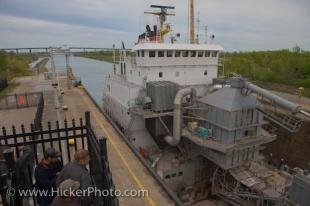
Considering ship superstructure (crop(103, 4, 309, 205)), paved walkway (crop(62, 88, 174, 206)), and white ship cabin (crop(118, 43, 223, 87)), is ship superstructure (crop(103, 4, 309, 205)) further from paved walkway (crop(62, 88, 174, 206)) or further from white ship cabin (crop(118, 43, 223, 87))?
paved walkway (crop(62, 88, 174, 206))

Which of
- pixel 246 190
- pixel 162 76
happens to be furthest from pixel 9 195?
pixel 162 76

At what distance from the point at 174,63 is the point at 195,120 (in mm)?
6211

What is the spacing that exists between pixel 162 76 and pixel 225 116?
27.1ft

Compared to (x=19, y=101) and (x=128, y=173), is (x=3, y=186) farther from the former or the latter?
(x=19, y=101)

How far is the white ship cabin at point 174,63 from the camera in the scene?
20.7m

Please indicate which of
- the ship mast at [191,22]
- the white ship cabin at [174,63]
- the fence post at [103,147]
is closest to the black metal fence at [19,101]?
the white ship cabin at [174,63]

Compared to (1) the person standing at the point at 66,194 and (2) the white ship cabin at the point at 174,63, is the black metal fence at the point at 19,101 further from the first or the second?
(1) the person standing at the point at 66,194

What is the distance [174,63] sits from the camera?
70.3 feet

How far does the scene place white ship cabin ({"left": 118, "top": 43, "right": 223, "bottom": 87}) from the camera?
2072 centimetres

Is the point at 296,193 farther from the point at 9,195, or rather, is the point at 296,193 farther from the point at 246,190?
the point at 9,195

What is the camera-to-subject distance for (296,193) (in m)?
11.2

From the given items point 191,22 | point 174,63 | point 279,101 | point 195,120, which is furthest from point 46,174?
point 191,22

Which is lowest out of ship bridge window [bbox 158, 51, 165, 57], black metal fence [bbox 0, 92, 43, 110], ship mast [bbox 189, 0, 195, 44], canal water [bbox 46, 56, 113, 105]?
canal water [bbox 46, 56, 113, 105]

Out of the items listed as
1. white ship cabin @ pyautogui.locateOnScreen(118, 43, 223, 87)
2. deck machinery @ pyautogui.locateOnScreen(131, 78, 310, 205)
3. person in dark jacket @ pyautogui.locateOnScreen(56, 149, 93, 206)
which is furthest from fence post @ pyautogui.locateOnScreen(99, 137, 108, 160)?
white ship cabin @ pyautogui.locateOnScreen(118, 43, 223, 87)
